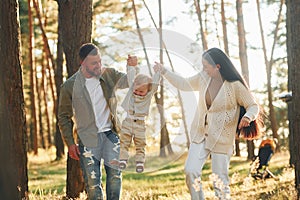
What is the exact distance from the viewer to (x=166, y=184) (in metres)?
13.7

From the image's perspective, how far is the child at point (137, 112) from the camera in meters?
5.66

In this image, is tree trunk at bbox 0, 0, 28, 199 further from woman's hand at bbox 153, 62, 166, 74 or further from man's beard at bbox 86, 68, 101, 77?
woman's hand at bbox 153, 62, 166, 74

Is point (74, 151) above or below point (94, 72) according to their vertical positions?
below

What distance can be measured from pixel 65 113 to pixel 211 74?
5.78ft

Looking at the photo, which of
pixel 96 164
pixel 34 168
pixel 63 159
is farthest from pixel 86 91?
pixel 63 159

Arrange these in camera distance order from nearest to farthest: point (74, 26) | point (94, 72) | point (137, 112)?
point (137, 112) → point (94, 72) → point (74, 26)

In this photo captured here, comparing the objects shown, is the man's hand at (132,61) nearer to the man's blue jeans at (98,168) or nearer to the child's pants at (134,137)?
the child's pants at (134,137)

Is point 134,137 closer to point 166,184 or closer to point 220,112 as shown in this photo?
point 220,112

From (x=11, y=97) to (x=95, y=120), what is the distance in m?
1.66

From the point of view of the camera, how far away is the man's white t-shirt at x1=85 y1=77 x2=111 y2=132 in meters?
6.29

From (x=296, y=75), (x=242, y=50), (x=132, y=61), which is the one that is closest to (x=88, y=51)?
(x=132, y=61)

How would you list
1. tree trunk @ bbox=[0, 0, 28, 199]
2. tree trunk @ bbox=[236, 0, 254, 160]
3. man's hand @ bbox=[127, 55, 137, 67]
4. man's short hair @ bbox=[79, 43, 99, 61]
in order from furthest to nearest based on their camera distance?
1. tree trunk @ bbox=[236, 0, 254, 160]
2. tree trunk @ bbox=[0, 0, 28, 199]
3. man's short hair @ bbox=[79, 43, 99, 61]
4. man's hand @ bbox=[127, 55, 137, 67]

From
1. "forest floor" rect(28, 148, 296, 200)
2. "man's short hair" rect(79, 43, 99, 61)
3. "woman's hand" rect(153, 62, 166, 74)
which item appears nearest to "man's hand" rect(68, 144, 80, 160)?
"forest floor" rect(28, 148, 296, 200)

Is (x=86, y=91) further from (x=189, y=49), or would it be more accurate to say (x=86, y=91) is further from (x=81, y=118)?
(x=189, y=49)
